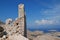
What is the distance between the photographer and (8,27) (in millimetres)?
19734

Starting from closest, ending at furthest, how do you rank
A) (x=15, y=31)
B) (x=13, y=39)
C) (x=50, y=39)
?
(x=13, y=39), (x=15, y=31), (x=50, y=39)

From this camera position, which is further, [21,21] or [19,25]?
[21,21]

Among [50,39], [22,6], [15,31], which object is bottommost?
[50,39]

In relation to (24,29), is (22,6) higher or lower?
higher

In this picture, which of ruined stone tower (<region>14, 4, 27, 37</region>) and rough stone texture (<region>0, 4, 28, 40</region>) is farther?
ruined stone tower (<region>14, 4, 27, 37</region>)

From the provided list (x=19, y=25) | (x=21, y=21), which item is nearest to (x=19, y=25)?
(x=19, y=25)

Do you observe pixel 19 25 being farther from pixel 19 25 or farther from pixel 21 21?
pixel 21 21

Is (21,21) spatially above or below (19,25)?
above

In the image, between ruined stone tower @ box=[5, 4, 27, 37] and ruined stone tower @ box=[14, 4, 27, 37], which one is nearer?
ruined stone tower @ box=[5, 4, 27, 37]

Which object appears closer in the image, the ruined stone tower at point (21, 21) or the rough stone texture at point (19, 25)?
the rough stone texture at point (19, 25)

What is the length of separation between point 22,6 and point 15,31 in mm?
3252

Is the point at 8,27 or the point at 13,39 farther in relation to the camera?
the point at 8,27

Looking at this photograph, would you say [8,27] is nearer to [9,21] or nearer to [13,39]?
[9,21]

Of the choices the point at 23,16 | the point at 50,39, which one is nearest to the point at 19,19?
the point at 23,16
